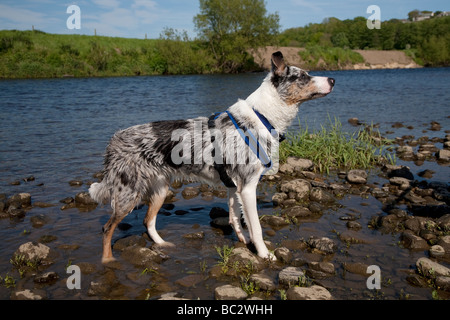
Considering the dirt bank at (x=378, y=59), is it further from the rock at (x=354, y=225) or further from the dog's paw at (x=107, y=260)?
the dog's paw at (x=107, y=260)

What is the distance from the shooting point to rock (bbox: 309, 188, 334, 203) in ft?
23.9

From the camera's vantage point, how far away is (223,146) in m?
5.12

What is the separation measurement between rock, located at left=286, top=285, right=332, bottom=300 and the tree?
5175 cm

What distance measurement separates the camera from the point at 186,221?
22.0 ft

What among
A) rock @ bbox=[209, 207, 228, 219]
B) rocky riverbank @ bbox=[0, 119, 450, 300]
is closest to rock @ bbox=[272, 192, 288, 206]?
rocky riverbank @ bbox=[0, 119, 450, 300]

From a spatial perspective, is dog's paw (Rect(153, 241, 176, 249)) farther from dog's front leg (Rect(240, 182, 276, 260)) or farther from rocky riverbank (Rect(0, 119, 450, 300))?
dog's front leg (Rect(240, 182, 276, 260))

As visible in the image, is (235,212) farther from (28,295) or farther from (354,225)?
(28,295)

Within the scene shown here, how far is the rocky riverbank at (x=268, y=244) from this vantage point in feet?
14.7

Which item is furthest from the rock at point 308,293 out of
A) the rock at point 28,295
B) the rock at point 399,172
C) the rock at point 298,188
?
the rock at point 399,172

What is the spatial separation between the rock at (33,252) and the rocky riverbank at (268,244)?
0.05ft

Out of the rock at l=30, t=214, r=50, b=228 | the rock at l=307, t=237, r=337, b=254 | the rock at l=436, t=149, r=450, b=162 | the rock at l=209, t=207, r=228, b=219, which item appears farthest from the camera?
the rock at l=436, t=149, r=450, b=162

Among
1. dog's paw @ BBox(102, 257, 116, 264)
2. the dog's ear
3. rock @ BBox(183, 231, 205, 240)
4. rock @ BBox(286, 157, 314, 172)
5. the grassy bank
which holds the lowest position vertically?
dog's paw @ BBox(102, 257, 116, 264)
